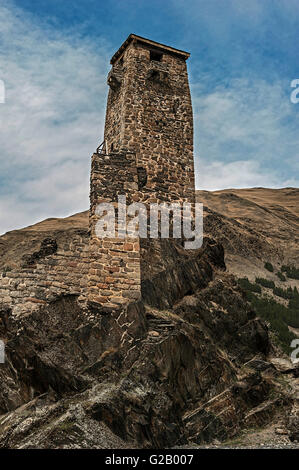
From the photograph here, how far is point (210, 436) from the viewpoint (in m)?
11.5

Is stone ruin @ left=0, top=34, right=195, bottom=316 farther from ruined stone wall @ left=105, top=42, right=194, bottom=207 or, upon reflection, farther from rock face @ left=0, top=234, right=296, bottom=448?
rock face @ left=0, top=234, right=296, bottom=448

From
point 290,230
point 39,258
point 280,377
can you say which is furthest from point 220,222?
point 39,258

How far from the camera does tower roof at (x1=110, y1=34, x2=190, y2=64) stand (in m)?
17.0

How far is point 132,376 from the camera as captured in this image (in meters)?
11.1

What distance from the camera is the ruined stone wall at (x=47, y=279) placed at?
1221 centimetres

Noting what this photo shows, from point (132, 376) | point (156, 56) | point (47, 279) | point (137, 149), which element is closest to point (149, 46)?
point (156, 56)

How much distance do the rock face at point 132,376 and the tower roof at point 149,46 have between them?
316 inches

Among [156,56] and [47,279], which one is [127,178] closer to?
[47,279]

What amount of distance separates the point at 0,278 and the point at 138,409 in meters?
4.94

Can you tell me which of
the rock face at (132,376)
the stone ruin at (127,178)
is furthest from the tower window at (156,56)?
the rock face at (132,376)

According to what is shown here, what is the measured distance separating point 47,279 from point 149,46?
9580mm

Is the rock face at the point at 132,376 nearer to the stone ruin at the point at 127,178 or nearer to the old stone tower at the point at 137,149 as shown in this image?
the stone ruin at the point at 127,178

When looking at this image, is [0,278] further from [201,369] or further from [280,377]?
[280,377]

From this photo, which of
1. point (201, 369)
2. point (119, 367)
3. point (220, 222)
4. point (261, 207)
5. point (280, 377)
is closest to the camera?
point (119, 367)
